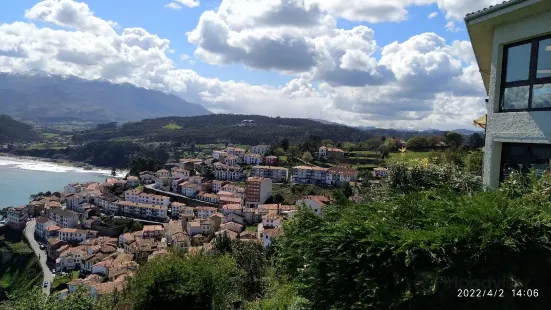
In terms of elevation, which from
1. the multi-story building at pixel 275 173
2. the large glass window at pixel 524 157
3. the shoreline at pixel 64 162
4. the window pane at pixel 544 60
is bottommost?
the shoreline at pixel 64 162

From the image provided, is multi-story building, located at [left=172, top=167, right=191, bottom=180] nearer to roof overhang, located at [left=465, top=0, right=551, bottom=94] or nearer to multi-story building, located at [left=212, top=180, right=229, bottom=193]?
multi-story building, located at [left=212, top=180, right=229, bottom=193]

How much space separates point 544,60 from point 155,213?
5625 cm

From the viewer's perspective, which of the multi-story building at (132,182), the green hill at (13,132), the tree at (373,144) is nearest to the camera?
the multi-story building at (132,182)

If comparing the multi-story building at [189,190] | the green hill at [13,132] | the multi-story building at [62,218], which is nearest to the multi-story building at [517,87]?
the multi-story building at [62,218]

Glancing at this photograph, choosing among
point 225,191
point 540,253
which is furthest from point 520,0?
point 225,191

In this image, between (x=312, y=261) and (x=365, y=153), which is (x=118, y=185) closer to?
(x=365, y=153)

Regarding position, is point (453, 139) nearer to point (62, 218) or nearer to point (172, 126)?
point (62, 218)

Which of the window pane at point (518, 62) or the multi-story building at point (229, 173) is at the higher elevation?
the window pane at point (518, 62)

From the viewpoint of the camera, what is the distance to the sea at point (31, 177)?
7701 cm

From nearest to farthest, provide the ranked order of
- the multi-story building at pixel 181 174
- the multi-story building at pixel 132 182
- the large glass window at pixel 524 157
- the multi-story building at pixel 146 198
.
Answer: the large glass window at pixel 524 157 < the multi-story building at pixel 146 198 < the multi-story building at pixel 132 182 < the multi-story building at pixel 181 174

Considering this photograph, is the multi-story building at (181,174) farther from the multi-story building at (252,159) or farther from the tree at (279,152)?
the tree at (279,152)

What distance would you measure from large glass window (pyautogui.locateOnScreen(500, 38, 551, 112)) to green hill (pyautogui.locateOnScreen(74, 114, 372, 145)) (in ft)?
388

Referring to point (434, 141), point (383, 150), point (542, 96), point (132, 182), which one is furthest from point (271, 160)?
point (542, 96)

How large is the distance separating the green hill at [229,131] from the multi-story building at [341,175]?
6308 cm
